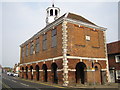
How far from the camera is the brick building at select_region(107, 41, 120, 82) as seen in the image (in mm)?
22861

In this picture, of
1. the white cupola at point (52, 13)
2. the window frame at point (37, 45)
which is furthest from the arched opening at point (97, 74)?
the white cupola at point (52, 13)

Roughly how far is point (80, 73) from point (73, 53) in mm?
4076

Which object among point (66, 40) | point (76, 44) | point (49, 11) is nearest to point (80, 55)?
point (76, 44)

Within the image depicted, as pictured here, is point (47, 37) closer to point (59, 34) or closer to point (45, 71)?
point (59, 34)

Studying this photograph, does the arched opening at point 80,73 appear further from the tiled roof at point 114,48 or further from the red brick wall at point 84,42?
the tiled roof at point 114,48

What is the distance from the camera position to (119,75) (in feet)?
A: 73.7

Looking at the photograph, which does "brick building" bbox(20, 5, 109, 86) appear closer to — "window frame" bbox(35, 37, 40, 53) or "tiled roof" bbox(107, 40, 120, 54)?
"tiled roof" bbox(107, 40, 120, 54)

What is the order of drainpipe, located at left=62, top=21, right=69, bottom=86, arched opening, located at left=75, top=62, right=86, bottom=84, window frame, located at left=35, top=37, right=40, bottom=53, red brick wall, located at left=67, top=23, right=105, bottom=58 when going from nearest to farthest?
1. drainpipe, located at left=62, top=21, right=69, bottom=86
2. red brick wall, located at left=67, top=23, right=105, bottom=58
3. arched opening, located at left=75, top=62, right=86, bottom=84
4. window frame, located at left=35, top=37, right=40, bottom=53

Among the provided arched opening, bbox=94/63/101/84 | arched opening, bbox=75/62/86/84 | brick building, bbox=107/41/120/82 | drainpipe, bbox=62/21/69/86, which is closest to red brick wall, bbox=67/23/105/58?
drainpipe, bbox=62/21/69/86

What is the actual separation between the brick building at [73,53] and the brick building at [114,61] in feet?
5.62

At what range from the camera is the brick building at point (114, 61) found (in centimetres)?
2286

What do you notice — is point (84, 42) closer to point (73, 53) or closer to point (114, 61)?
point (73, 53)

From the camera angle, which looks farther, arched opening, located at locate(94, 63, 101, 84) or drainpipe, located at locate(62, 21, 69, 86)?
arched opening, located at locate(94, 63, 101, 84)

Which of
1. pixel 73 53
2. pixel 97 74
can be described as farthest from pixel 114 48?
pixel 73 53
